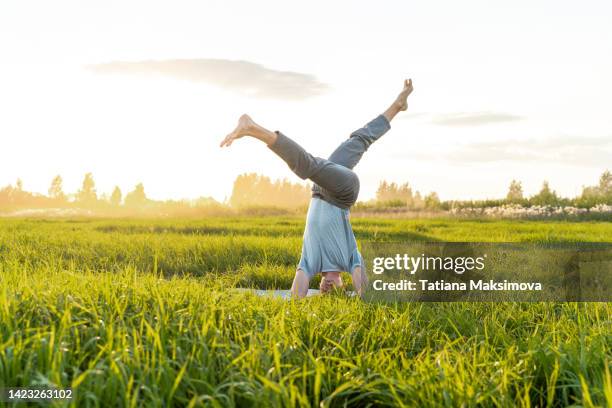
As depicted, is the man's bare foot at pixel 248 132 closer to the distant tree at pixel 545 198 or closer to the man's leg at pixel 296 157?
the man's leg at pixel 296 157

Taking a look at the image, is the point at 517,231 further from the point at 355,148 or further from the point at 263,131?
the point at 263,131

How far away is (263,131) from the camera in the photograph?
4324mm

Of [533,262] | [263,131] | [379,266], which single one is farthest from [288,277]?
[533,262]

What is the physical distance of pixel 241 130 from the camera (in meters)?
4.31

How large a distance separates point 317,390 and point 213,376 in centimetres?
48

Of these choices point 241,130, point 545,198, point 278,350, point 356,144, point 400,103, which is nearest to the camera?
point 278,350

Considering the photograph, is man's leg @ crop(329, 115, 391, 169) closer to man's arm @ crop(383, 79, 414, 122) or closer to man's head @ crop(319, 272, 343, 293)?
man's arm @ crop(383, 79, 414, 122)

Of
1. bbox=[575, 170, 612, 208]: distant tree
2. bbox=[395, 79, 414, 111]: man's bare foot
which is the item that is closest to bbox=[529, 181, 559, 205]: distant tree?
bbox=[575, 170, 612, 208]: distant tree

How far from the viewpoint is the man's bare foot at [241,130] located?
4.29 metres

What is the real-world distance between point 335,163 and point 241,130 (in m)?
1.19

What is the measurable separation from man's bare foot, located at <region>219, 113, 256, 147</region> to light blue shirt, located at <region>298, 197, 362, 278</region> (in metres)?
1.25

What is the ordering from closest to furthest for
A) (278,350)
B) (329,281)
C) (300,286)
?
(278,350) → (300,286) → (329,281)

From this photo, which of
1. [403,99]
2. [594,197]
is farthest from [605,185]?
[403,99]

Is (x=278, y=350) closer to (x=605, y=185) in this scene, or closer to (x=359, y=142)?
(x=359, y=142)
